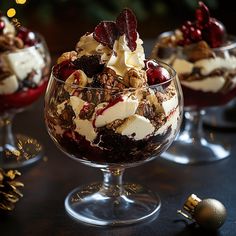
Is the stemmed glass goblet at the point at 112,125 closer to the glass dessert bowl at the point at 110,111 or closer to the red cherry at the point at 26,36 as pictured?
the glass dessert bowl at the point at 110,111

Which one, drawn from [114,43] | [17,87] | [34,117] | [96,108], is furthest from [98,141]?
[34,117]

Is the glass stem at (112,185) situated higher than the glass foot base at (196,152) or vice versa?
the glass stem at (112,185)

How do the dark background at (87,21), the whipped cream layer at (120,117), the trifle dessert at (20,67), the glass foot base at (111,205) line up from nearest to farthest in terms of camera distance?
1. the whipped cream layer at (120,117)
2. the glass foot base at (111,205)
3. the trifle dessert at (20,67)
4. the dark background at (87,21)

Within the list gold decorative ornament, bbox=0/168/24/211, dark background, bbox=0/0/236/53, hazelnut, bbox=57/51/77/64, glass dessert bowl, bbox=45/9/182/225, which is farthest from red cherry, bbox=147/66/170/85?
dark background, bbox=0/0/236/53

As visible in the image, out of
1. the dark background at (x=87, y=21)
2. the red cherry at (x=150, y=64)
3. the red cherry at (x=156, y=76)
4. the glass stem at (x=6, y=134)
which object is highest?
the red cherry at (x=150, y=64)

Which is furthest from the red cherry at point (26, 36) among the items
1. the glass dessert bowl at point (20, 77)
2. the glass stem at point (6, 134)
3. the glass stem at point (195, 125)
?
the glass stem at point (195, 125)
